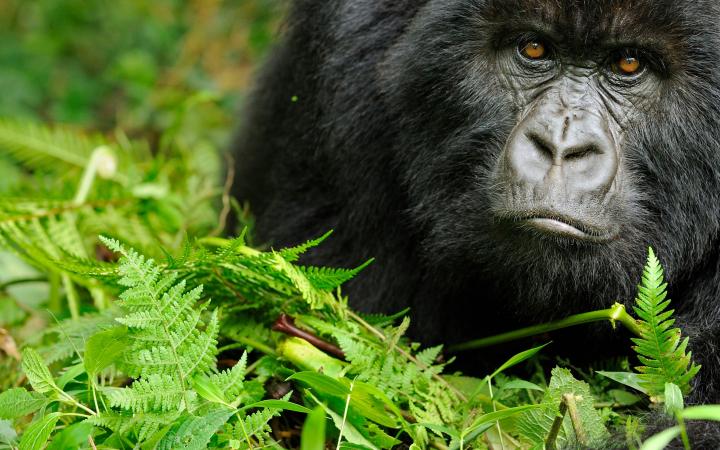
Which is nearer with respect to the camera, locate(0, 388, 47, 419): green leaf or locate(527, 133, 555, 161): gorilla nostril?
locate(0, 388, 47, 419): green leaf

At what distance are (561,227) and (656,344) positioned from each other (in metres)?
0.47

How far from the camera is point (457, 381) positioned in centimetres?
312

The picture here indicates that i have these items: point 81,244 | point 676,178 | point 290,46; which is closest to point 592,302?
point 676,178

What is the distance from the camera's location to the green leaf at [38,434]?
2.37m

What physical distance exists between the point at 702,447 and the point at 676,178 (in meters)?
0.92

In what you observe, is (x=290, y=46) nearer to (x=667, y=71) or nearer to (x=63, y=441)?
(x=667, y=71)

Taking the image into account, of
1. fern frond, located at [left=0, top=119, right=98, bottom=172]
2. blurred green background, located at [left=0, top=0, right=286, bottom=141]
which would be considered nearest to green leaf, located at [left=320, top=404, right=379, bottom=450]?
fern frond, located at [left=0, top=119, right=98, bottom=172]

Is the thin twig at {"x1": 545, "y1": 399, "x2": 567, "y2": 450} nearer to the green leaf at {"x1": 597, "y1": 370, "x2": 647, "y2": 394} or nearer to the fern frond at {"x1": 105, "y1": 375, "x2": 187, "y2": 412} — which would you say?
the green leaf at {"x1": 597, "y1": 370, "x2": 647, "y2": 394}

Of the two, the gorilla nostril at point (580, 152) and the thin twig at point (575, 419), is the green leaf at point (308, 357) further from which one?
the gorilla nostril at point (580, 152)

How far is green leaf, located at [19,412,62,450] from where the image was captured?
2365 millimetres

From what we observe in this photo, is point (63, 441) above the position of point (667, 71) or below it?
below

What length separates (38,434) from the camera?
2.38 m

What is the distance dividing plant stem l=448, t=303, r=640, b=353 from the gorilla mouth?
243mm

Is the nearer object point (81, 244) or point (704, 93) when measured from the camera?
point (704, 93)
